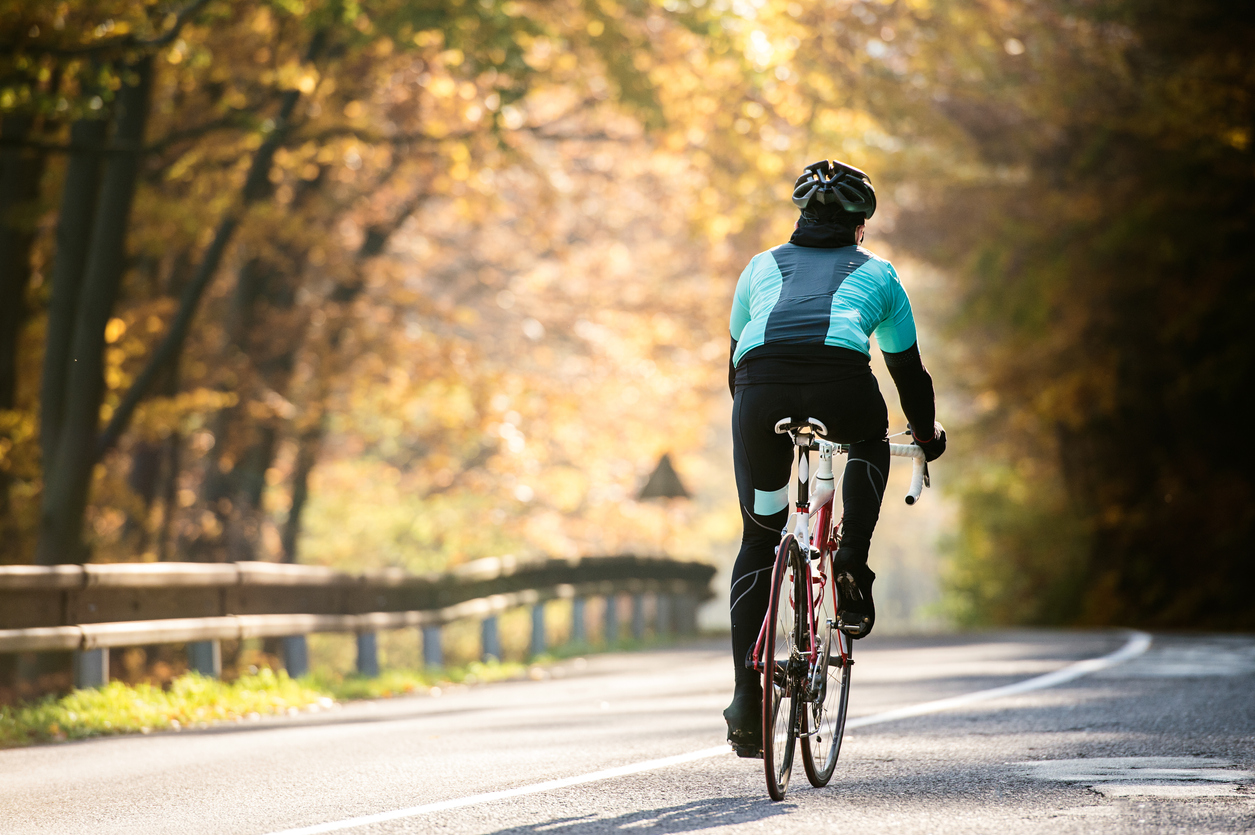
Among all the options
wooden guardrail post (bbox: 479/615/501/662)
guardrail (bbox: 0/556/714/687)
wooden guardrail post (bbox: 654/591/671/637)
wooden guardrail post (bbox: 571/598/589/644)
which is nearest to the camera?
guardrail (bbox: 0/556/714/687)

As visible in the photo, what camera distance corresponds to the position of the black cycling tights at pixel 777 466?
5402 mm

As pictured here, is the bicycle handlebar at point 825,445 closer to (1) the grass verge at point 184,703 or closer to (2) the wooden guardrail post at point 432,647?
(1) the grass verge at point 184,703

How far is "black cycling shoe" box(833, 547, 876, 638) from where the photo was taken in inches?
220

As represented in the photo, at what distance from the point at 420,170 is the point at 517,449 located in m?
5.66

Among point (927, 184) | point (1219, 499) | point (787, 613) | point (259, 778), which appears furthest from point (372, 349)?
point (787, 613)

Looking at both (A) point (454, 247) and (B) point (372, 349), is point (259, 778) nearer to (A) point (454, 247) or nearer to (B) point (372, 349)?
(B) point (372, 349)

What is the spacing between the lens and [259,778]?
21.5 ft

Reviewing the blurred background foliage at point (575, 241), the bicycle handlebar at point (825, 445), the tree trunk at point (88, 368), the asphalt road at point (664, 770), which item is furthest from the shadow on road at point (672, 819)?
the tree trunk at point (88, 368)

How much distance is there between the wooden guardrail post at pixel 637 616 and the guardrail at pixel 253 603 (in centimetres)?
102

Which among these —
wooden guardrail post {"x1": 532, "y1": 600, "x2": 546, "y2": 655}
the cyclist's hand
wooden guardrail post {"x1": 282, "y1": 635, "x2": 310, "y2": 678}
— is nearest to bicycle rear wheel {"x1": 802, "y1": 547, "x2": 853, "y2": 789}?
the cyclist's hand

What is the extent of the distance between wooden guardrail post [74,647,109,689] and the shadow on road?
5.34 meters

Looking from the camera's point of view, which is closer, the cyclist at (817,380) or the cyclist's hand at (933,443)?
the cyclist at (817,380)

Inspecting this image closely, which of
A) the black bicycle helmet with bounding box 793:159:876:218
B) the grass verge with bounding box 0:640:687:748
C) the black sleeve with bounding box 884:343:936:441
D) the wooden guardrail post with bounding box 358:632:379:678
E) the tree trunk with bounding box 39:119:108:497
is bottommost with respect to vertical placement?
the grass verge with bounding box 0:640:687:748

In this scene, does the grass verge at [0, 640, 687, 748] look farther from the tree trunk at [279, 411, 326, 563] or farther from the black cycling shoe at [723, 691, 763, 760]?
the tree trunk at [279, 411, 326, 563]
